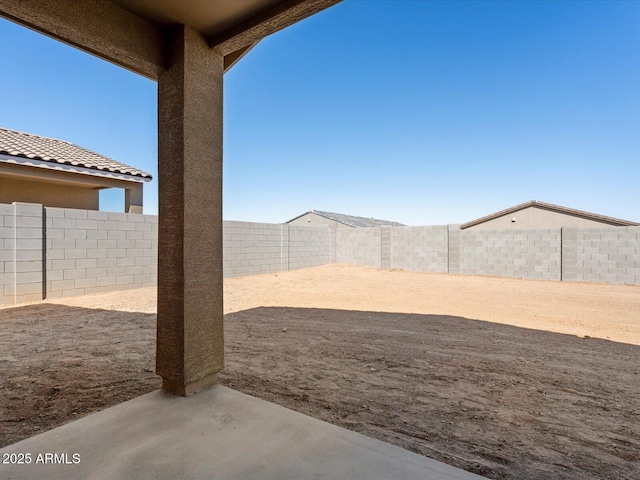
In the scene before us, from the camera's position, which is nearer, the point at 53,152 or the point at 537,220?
the point at 53,152

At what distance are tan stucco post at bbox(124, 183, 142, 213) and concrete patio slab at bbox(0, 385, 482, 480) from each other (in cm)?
862

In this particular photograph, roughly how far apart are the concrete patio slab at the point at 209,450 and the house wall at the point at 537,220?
1545 cm

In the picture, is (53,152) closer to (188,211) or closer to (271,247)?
(271,247)

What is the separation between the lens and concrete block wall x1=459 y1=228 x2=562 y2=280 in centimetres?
1031

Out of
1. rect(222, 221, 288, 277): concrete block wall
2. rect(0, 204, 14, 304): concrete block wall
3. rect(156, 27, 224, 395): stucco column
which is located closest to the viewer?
rect(156, 27, 224, 395): stucco column

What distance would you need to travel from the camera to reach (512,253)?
431 inches

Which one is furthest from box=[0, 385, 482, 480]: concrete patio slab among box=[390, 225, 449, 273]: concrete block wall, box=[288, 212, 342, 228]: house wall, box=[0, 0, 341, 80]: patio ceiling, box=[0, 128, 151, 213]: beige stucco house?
box=[288, 212, 342, 228]: house wall

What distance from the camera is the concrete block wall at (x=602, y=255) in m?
9.08

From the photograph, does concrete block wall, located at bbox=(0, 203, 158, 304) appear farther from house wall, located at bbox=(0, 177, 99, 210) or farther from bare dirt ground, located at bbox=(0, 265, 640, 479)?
house wall, located at bbox=(0, 177, 99, 210)

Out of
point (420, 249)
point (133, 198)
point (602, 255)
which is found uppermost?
point (133, 198)

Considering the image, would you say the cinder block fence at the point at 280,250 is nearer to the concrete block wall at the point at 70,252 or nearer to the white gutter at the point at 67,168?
the concrete block wall at the point at 70,252

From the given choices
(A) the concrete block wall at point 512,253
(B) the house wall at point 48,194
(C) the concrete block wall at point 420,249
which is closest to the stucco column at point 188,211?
(B) the house wall at point 48,194

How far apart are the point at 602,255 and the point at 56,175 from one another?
15.7 m

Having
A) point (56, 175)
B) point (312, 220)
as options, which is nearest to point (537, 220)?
point (312, 220)
